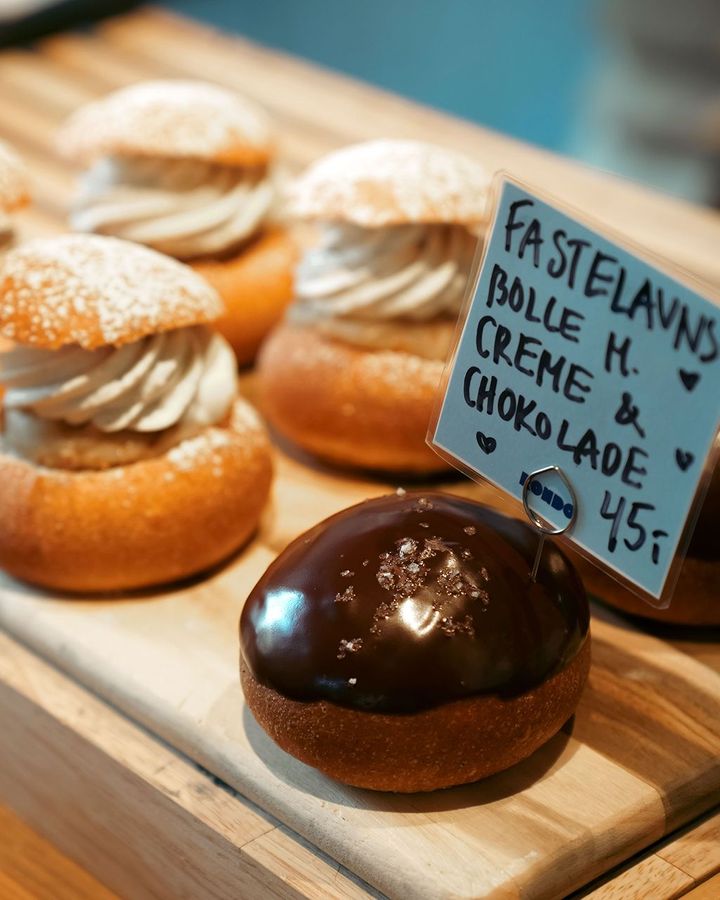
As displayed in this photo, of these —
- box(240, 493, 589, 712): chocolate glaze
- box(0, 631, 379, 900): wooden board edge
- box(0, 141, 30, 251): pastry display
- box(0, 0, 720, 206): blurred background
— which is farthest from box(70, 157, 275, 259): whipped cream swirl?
box(0, 0, 720, 206): blurred background

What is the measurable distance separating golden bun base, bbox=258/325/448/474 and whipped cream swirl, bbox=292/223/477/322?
66mm

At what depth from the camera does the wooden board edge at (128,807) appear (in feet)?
4.44

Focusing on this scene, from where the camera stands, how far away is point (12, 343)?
5.64 feet

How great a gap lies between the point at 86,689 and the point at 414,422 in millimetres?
652

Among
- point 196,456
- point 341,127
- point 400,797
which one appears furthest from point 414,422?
point 341,127

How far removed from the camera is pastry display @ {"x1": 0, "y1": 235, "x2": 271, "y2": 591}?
1652mm

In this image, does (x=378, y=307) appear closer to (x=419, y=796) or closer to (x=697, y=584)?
(x=697, y=584)

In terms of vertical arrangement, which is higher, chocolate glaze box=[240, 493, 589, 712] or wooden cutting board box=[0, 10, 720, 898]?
chocolate glaze box=[240, 493, 589, 712]

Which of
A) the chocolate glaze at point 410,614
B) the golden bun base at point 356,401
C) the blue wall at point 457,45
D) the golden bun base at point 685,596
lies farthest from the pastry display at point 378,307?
the blue wall at point 457,45

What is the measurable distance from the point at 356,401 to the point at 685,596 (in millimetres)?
613

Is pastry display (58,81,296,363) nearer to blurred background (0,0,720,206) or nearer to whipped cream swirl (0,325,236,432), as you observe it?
whipped cream swirl (0,325,236,432)

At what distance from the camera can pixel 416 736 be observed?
Answer: 1313 mm

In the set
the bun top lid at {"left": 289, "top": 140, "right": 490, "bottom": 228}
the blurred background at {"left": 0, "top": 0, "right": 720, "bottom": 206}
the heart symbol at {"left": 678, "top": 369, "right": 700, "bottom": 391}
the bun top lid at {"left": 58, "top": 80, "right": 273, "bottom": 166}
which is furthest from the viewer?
the blurred background at {"left": 0, "top": 0, "right": 720, "bottom": 206}

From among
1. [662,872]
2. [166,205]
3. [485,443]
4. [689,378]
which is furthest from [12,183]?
[662,872]
